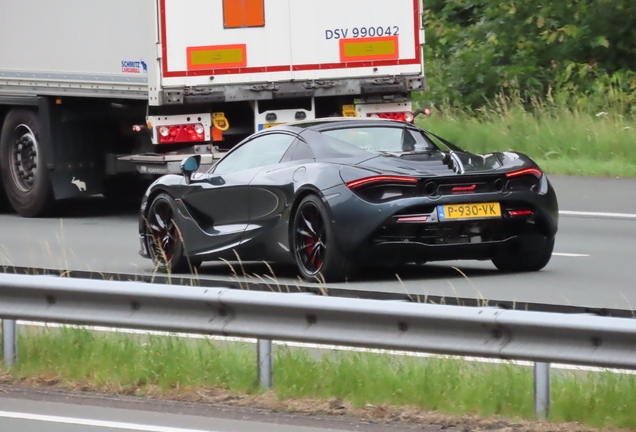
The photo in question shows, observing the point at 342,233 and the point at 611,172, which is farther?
the point at 611,172

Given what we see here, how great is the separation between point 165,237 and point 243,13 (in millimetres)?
4164

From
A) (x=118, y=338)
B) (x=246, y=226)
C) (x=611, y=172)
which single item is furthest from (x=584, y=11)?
(x=118, y=338)

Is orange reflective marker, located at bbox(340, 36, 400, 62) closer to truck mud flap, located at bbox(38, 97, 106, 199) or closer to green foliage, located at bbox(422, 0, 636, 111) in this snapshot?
truck mud flap, located at bbox(38, 97, 106, 199)

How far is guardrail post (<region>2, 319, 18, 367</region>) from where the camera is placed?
7.51 meters

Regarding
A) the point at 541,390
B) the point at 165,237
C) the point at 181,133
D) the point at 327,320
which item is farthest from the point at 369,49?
the point at 541,390

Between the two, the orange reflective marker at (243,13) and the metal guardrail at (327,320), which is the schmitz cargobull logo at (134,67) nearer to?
the orange reflective marker at (243,13)

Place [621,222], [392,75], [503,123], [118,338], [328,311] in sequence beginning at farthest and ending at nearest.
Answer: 1. [503,123]
2. [392,75]
3. [621,222]
4. [118,338]
5. [328,311]

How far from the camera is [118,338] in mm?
7781

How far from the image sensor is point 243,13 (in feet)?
49.3

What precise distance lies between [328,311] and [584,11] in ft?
65.0

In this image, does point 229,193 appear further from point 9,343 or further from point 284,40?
point 284,40

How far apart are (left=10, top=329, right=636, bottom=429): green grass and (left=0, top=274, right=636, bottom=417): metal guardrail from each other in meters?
0.18

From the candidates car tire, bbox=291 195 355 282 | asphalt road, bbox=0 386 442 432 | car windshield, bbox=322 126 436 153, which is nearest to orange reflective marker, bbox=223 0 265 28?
car windshield, bbox=322 126 436 153

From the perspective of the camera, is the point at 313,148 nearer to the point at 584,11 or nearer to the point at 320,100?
the point at 320,100
